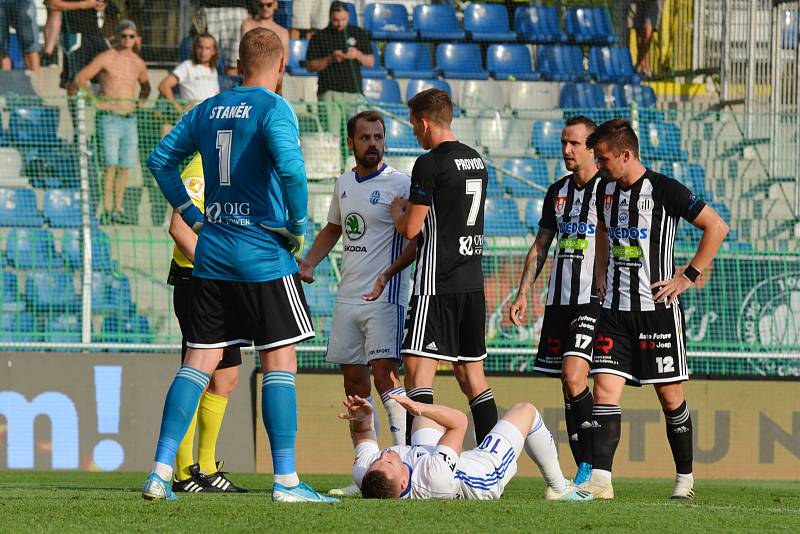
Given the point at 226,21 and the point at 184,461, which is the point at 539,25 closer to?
the point at 226,21

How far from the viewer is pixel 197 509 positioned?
5.66 m

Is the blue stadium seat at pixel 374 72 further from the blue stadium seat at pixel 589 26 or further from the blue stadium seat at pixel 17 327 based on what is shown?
the blue stadium seat at pixel 17 327

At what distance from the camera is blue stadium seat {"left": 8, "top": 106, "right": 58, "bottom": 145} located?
1252cm

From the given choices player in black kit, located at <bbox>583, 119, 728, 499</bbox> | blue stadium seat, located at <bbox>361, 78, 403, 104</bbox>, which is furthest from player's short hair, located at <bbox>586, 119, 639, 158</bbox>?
blue stadium seat, located at <bbox>361, 78, 403, 104</bbox>

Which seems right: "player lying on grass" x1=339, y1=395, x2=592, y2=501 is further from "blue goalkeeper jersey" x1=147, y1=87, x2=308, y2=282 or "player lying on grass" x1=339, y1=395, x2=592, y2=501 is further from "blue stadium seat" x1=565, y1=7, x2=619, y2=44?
"blue stadium seat" x1=565, y1=7, x2=619, y2=44

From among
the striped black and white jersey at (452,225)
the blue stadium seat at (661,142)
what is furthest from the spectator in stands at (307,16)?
the striped black and white jersey at (452,225)

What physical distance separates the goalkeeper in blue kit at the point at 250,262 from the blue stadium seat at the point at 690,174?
8.17 meters

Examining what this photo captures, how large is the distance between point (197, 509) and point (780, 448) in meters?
7.12

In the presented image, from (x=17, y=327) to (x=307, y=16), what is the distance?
7.43 metres

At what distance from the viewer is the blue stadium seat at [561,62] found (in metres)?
17.5

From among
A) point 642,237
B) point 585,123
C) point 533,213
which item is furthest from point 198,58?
point 642,237

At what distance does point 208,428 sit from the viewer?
7809 mm

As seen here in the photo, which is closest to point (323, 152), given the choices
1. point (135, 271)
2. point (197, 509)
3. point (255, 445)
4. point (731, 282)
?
point (135, 271)

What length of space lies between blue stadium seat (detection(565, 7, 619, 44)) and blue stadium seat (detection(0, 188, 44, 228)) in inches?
352
